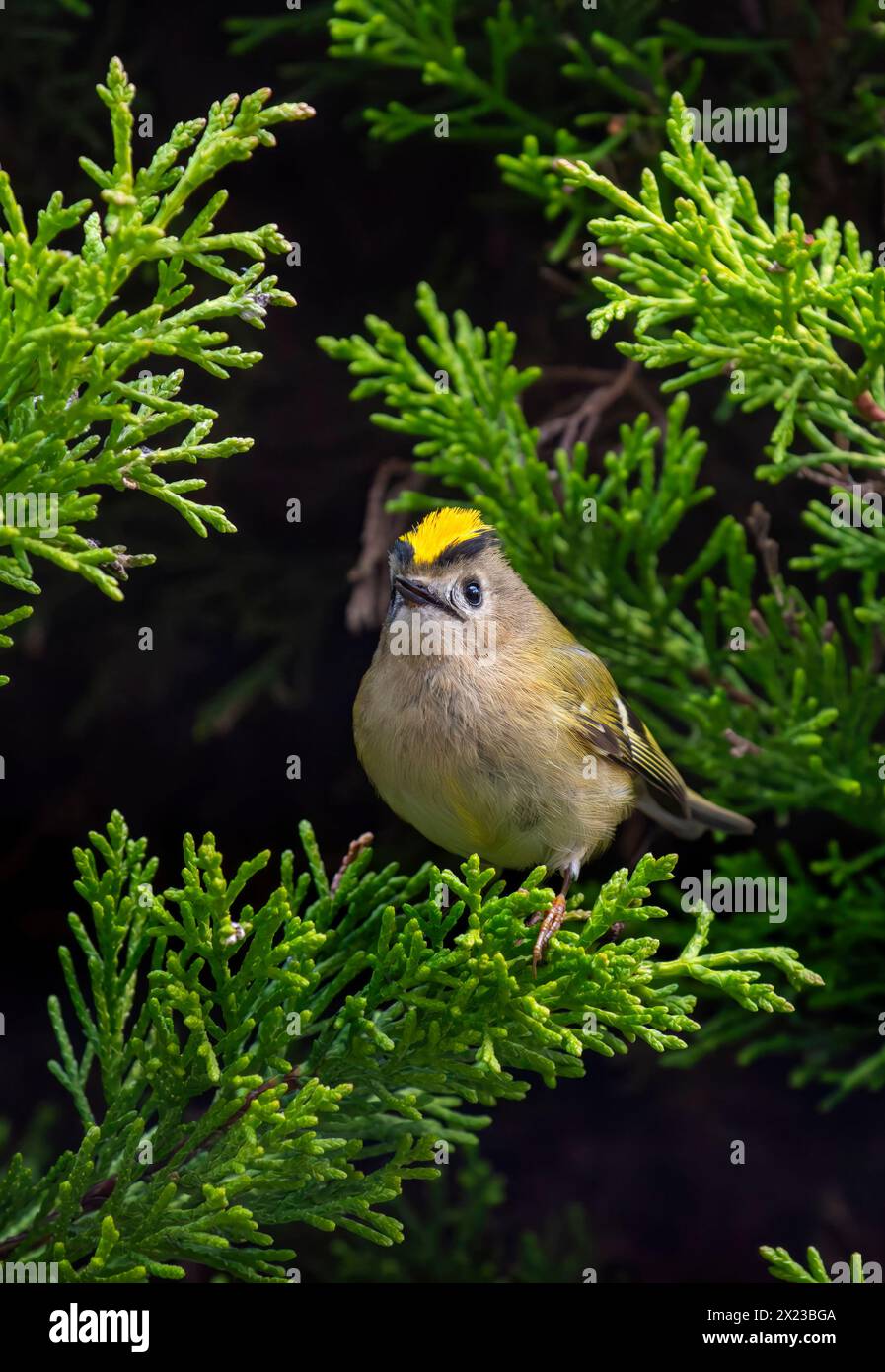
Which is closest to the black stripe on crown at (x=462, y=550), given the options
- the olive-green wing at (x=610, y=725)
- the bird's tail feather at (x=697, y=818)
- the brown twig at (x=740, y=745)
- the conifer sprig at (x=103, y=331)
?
the olive-green wing at (x=610, y=725)

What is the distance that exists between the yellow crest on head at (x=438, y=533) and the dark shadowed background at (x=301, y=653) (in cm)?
66

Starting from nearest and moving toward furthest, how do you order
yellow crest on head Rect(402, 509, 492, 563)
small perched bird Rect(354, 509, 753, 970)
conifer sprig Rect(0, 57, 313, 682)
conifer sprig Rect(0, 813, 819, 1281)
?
conifer sprig Rect(0, 57, 313, 682) < conifer sprig Rect(0, 813, 819, 1281) < small perched bird Rect(354, 509, 753, 970) < yellow crest on head Rect(402, 509, 492, 563)

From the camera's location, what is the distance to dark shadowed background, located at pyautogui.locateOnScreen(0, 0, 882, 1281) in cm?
273

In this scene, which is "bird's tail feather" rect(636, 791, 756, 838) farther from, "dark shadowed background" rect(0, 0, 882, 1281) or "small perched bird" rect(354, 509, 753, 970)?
"dark shadowed background" rect(0, 0, 882, 1281)

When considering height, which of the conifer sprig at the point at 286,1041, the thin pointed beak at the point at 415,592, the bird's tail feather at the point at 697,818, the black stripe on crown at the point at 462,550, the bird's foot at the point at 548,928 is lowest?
the conifer sprig at the point at 286,1041

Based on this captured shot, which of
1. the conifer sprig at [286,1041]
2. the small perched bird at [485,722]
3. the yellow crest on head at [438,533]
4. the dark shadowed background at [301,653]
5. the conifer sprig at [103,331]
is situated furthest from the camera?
the dark shadowed background at [301,653]

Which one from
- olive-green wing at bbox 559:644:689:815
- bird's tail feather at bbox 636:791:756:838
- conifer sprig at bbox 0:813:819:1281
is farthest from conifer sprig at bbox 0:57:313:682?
bird's tail feather at bbox 636:791:756:838

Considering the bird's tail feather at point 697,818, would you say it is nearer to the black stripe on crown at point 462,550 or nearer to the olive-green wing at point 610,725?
the olive-green wing at point 610,725

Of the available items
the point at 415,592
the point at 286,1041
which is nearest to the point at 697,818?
the point at 415,592

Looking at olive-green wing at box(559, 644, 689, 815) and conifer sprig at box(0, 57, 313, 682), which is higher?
conifer sprig at box(0, 57, 313, 682)

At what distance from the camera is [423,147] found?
9.24ft

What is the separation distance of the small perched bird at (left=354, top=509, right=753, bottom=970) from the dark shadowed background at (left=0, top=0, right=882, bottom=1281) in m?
0.61

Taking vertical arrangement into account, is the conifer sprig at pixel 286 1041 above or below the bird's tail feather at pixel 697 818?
below

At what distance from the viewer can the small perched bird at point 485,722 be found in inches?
79.1
